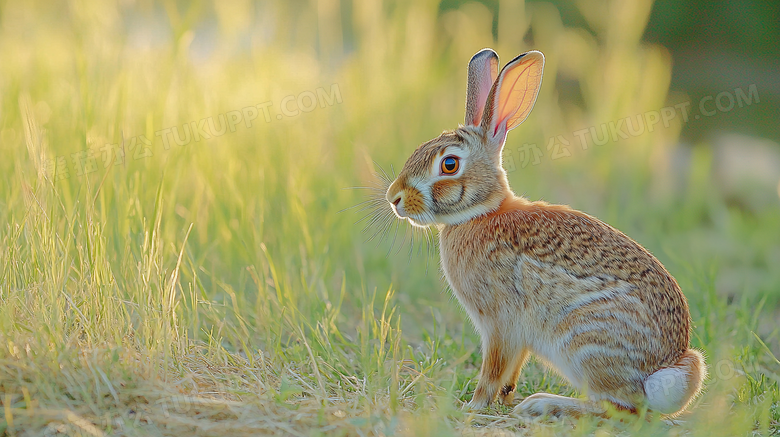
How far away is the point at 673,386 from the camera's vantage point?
7.96 feet

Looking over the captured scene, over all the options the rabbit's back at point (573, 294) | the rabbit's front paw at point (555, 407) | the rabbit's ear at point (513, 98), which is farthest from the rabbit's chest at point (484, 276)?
the rabbit's ear at point (513, 98)

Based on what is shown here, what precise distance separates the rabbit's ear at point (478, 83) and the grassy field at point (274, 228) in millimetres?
819

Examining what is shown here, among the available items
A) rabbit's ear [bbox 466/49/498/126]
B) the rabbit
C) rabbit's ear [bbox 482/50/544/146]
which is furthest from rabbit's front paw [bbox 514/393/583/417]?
rabbit's ear [bbox 466/49/498/126]

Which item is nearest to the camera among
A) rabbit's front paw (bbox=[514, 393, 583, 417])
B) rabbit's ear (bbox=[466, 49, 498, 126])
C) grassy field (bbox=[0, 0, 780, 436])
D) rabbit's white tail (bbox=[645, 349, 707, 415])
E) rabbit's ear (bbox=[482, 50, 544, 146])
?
grassy field (bbox=[0, 0, 780, 436])

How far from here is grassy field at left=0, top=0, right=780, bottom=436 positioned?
7.44ft

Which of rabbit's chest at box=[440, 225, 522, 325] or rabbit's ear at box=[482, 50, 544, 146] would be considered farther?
rabbit's ear at box=[482, 50, 544, 146]

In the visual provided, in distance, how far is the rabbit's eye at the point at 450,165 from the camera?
9.17ft

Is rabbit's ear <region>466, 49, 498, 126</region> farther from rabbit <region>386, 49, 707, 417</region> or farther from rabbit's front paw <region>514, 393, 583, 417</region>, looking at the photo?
rabbit's front paw <region>514, 393, 583, 417</region>

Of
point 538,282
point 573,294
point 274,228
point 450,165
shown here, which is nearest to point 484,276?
point 538,282

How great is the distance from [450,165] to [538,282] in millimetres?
592

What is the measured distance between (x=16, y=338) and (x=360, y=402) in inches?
45.1

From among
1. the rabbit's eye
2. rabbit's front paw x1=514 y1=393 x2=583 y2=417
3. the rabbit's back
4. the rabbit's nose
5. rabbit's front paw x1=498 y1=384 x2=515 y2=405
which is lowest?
rabbit's front paw x1=498 y1=384 x2=515 y2=405

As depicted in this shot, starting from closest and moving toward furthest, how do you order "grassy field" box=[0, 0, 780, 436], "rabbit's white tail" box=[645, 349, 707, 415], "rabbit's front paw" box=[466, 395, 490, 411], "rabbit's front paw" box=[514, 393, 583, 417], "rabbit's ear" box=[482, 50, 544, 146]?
"grassy field" box=[0, 0, 780, 436]
"rabbit's white tail" box=[645, 349, 707, 415]
"rabbit's front paw" box=[514, 393, 583, 417]
"rabbit's front paw" box=[466, 395, 490, 411]
"rabbit's ear" box=[482, 50, 544, 146]

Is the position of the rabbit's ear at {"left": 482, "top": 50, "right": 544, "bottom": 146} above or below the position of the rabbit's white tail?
above
